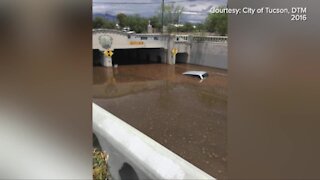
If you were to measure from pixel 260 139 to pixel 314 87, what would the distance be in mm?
186

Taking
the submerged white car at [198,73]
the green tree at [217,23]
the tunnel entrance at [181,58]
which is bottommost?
the submerged white car at [198,73]

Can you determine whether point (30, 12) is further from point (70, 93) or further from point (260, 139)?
point (260, 139)

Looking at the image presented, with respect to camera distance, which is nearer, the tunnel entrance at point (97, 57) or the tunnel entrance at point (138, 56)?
the tunnel entrance at point (97, 57)

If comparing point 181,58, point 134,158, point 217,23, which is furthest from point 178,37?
point 134,158

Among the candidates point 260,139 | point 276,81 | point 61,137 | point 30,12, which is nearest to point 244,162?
point 260,139

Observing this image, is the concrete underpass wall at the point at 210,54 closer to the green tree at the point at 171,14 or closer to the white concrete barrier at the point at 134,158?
the green tree at the point at 171,14

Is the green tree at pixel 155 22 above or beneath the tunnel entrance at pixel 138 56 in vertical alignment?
above

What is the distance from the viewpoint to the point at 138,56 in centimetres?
133

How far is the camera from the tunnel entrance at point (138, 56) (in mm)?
Result: 1112

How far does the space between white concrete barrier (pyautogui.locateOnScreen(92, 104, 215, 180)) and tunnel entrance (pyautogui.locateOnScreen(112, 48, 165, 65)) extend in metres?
0.19

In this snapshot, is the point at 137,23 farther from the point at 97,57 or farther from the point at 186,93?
the point at 186,93

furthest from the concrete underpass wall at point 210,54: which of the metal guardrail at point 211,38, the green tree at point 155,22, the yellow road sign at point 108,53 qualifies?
the yellow road sign at point 108,53

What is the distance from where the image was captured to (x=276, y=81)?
846mm

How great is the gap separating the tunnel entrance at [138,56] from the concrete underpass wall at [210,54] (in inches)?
4.2
